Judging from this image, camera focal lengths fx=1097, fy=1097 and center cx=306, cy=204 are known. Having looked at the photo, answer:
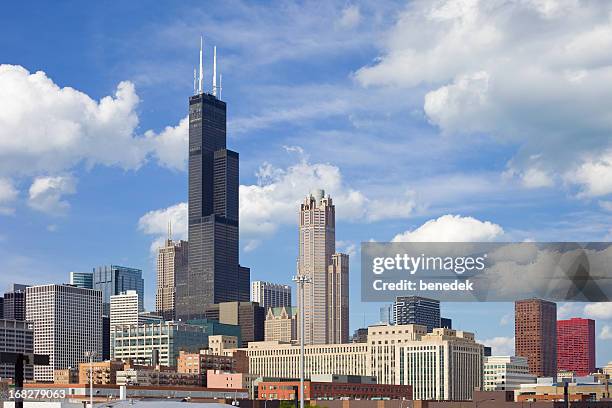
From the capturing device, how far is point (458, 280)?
80812mm

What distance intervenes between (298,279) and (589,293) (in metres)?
44.1

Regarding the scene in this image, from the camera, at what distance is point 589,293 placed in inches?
3241

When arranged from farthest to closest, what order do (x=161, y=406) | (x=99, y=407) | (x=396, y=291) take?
(x=396, y=291), (x=161, y=406), (x=99, y=407)

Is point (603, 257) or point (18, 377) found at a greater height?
point (603, 257)

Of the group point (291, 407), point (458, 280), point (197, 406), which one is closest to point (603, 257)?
point (458, 280)

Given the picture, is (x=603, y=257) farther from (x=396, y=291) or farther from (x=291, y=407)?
(x=291, y=407)

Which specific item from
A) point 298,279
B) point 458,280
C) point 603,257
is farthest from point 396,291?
point 298,279

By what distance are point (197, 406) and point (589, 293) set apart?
41.2m

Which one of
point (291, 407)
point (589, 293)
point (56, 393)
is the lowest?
point (291, 407)

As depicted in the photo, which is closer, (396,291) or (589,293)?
(396,291)

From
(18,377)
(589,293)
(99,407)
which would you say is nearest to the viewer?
(99,407)

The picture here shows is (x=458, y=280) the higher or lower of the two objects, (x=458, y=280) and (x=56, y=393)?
the higher

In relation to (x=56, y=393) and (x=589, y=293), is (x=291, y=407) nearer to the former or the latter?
(x=589, y=293)

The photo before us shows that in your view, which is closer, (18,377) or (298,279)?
(18,377)
